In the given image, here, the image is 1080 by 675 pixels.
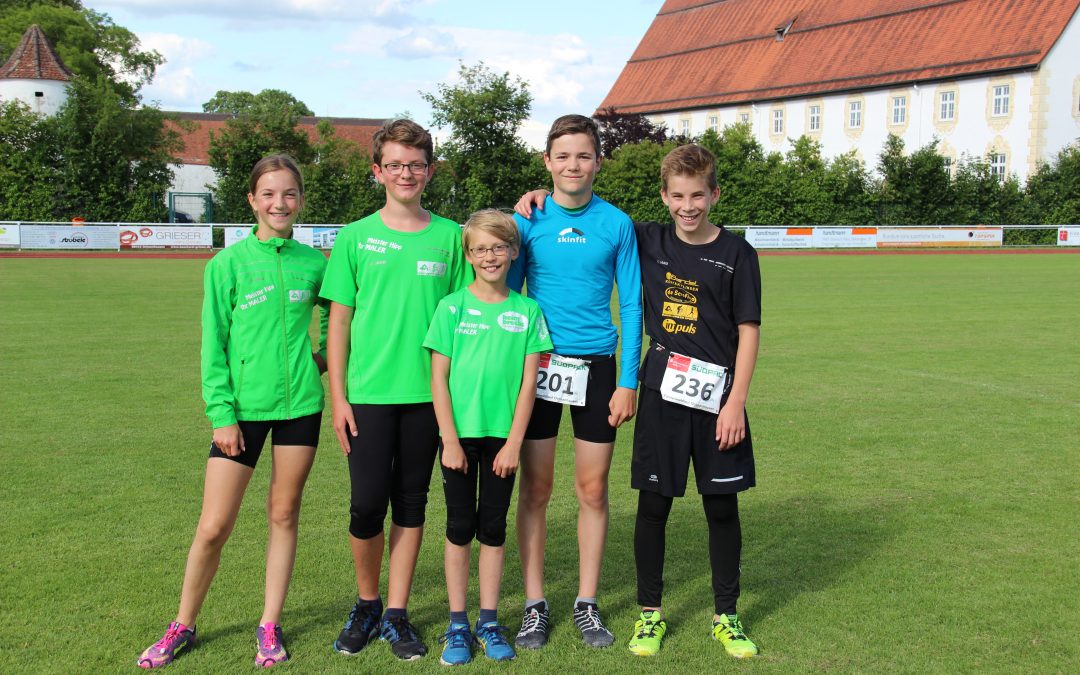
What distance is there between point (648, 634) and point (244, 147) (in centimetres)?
4037

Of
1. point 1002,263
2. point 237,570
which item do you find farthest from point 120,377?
point 1002,263

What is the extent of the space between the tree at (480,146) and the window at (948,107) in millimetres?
27317

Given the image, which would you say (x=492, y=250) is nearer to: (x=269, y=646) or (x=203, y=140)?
(x=269, y=646)

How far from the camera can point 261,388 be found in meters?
3.60

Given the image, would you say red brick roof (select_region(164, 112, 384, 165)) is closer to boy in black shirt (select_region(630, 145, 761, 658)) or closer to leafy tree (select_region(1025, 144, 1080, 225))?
leafy tree (select_region(1025, 144, 1080, 225))

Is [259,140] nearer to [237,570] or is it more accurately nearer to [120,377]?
[120,377]

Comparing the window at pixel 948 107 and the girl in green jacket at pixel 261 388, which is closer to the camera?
the girl in green jacket at pixel 261 388

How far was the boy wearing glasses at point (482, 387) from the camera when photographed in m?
3.58

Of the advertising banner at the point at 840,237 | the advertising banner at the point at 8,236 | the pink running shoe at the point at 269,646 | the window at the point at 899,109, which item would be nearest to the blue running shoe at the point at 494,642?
the pink running shoe at the point at 269,646

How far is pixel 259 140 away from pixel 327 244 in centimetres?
1025

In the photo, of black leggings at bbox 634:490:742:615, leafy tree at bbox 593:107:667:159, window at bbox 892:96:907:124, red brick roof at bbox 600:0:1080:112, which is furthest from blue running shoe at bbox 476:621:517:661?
window at bbox 892:96:907:124

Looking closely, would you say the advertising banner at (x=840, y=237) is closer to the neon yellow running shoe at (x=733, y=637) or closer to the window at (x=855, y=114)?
the window at (x=855, y=114)

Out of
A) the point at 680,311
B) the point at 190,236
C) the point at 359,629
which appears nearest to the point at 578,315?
the point at 680,311

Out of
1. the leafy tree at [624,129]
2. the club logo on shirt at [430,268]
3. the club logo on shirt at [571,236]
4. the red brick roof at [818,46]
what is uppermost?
the red brick roof at [818,46]
